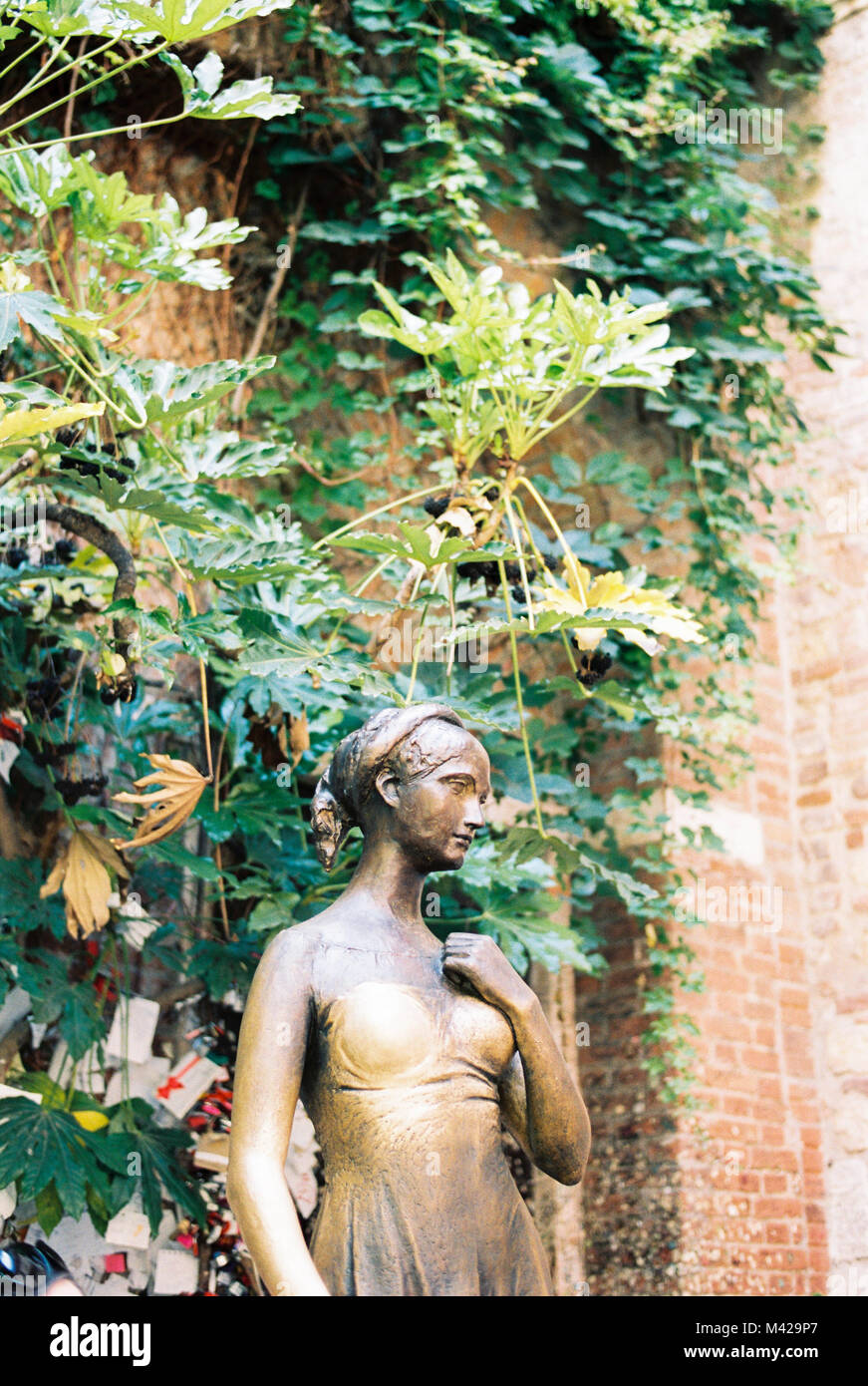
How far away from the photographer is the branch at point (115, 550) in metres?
2.88

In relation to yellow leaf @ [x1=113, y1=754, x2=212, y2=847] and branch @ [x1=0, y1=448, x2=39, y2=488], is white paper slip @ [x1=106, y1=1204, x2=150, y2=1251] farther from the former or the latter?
branch @ [x1=0, y1=448, x2=39, y2=488]

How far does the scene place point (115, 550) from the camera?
9.73 feet

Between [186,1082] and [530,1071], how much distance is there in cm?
200

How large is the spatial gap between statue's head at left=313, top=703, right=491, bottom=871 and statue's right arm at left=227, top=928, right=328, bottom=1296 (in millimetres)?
219

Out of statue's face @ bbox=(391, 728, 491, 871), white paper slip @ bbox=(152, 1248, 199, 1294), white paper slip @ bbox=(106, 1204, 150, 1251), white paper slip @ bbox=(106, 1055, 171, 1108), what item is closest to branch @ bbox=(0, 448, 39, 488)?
statue's face @ bbox=(391, 728, 491, 871)

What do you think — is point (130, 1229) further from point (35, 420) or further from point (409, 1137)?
point (35, 420)

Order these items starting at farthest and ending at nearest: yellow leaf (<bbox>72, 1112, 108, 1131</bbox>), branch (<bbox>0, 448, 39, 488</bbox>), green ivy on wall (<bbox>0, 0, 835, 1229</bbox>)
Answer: yellow leaf (<bbox>72, 1112, 108, 1131</bbox>) → branch (<bbox>0, 448, 39, 488</bbox>) → green ivy on wall (<bbox>0, 0, 835, 1229</bbox>)

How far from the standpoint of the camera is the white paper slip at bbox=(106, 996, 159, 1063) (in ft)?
12.3

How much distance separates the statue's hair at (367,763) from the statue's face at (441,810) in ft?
0.06
